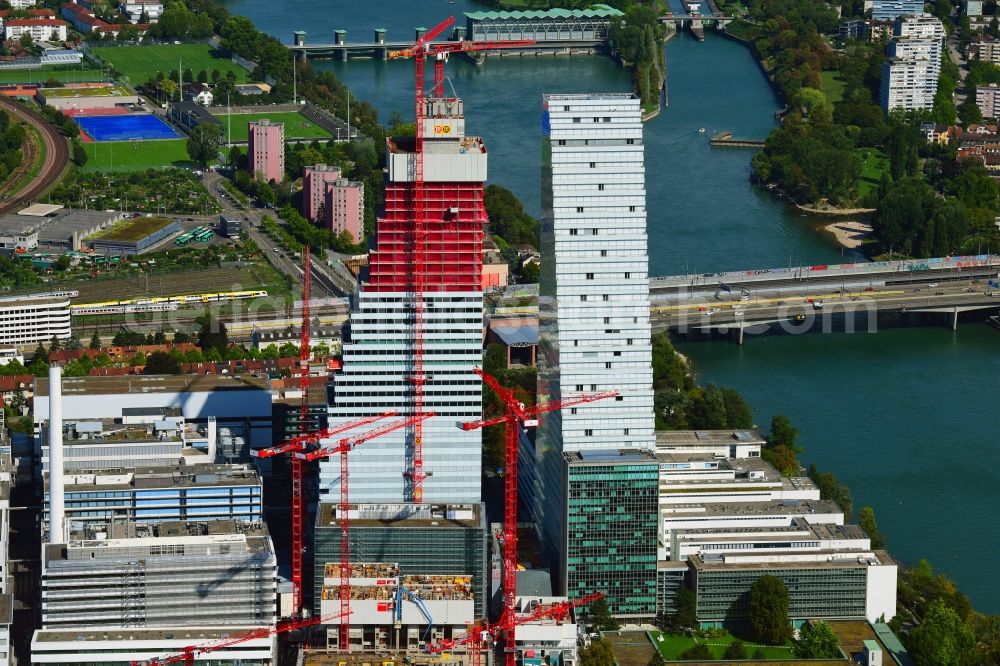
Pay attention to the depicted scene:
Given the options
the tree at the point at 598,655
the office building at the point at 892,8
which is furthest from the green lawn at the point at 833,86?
the tree at the point at 598,655

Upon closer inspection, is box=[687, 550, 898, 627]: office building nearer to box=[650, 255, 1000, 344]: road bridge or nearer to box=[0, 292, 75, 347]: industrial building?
box=[650, 255, 1000, 344]: road bridge

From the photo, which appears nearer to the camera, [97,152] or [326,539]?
[326,539]

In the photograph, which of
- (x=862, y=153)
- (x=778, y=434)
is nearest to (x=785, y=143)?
(x=862, y=153)

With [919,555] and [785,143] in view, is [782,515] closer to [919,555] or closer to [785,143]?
[919,555]

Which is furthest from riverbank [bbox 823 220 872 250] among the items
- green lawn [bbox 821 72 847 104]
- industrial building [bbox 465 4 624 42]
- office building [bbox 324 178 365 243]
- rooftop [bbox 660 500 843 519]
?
industrial building [bbox 465 4 624 42]

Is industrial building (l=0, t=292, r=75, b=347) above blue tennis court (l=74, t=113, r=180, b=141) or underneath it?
underneath

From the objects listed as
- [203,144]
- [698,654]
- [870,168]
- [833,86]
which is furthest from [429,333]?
[833,86]
